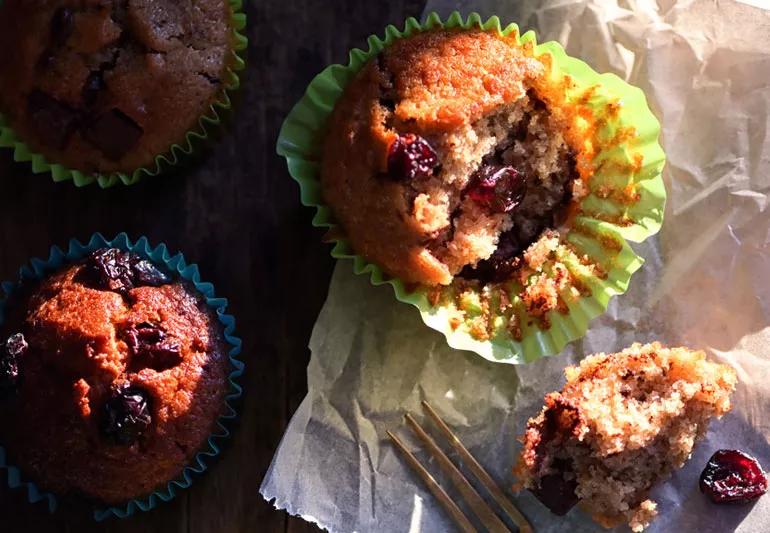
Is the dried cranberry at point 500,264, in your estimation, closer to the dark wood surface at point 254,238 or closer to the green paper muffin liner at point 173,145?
the dark wood surface at point 254,238

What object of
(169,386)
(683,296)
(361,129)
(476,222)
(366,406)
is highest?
(361,129)

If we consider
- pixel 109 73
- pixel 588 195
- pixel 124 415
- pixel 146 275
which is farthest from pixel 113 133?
pixel 588 195

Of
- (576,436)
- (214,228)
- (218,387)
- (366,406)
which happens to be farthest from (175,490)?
(576,436)

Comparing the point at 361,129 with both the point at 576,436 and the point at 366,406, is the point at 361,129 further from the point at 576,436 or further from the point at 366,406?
the point at 576,436

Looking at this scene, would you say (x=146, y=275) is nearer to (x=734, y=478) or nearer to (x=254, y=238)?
(x=254, y=238)

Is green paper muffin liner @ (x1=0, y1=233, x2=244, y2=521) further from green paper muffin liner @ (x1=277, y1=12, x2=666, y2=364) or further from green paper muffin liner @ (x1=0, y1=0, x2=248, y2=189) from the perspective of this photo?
green paper muffin liner @ (x1=277, y1=12, x2=666, y2=364)

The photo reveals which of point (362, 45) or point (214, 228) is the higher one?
point (362, 45)

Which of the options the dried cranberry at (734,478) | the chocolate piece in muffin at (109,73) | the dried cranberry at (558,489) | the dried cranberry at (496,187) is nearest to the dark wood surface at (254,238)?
the chocolate piece in muffin at (109,73)
